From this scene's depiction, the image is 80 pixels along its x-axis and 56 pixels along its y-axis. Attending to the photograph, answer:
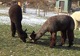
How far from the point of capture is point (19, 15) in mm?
11359

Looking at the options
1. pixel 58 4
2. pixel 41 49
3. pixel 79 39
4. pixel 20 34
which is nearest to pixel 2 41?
pixel 20 34

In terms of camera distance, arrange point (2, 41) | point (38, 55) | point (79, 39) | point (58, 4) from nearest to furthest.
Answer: point (38, 55)
point (2, 41)
point (79, 39)
point (58, 4)

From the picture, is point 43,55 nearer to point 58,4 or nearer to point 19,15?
point 19,15

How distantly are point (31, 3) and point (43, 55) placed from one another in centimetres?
3355

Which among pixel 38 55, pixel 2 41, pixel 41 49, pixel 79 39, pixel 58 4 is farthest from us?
pixel 58 4

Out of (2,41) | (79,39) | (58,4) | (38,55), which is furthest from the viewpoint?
(58,4)

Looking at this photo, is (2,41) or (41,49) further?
(2,41)

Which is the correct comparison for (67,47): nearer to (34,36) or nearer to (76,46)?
(76,46)

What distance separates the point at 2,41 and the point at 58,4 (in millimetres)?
30882

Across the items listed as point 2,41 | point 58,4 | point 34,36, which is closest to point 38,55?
point 34,36

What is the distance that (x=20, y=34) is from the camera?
10.8m

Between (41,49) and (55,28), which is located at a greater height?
(55,28)

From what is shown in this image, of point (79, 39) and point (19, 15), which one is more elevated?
point (19, 15)

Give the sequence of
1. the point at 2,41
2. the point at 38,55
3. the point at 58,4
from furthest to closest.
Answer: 1. the point at 58,4
2. the point at 2,41
3. the point at 38,55
